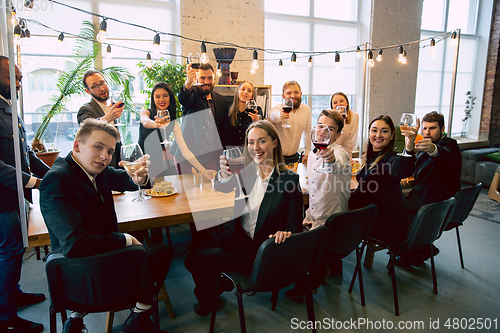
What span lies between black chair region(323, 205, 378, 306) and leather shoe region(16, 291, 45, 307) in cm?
209

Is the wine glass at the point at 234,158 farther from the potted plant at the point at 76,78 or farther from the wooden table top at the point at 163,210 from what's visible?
the potted plant at the point at 76,78

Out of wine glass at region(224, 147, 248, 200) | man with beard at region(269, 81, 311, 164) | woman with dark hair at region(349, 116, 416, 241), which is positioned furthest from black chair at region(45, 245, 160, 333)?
man with beard at region(269, 81, 311, 164)

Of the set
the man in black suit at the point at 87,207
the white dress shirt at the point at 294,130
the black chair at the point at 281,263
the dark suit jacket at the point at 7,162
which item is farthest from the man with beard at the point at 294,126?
the dark suit jacket at the point at 7,162

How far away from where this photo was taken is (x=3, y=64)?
1987 mm

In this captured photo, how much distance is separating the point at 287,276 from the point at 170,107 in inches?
75.0

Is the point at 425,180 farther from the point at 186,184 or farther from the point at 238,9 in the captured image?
the point at 238,9

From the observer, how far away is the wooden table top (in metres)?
1.90

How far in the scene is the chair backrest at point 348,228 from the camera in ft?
6.30

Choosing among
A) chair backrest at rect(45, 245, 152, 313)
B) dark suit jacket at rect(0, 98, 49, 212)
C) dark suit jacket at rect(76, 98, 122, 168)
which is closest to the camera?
chair backrest at rect(45, 245, 152, 313)

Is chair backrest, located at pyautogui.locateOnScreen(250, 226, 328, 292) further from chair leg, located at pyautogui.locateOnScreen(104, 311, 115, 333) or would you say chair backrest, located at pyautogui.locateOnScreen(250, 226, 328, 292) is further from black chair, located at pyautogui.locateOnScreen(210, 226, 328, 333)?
chair leg, located at pyautogui.locateOnScreen(104, 311, 115, 333)

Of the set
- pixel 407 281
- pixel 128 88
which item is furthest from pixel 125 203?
pixel 128 88

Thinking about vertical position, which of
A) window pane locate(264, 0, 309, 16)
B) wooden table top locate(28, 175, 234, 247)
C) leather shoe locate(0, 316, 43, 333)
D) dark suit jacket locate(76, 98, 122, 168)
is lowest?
leather shoe locate(0, 316, 43, 333)

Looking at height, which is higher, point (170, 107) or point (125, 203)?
point (170, 107)

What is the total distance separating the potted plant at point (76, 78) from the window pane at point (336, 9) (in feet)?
12.1
